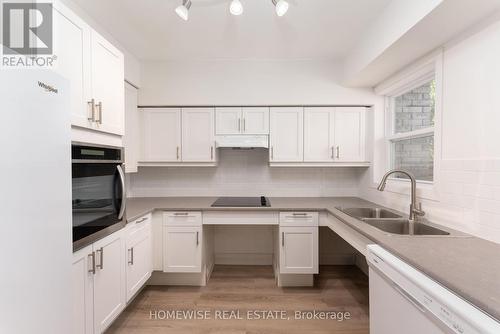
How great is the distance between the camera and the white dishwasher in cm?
76

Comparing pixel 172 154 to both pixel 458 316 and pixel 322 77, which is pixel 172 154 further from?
pixel 458 316

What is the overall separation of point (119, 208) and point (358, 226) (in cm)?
172

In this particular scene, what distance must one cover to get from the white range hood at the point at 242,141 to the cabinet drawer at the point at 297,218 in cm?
79

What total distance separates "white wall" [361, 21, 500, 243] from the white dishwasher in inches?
28.5

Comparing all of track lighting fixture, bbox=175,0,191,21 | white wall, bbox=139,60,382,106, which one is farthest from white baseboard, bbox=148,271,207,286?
track lighting fixture, bbox=175,0,191,21

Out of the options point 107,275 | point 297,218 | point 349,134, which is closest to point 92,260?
point 107,275

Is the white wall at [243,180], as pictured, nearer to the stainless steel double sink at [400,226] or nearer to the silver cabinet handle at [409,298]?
the stainless steel double sink at [400,226]

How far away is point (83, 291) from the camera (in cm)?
144

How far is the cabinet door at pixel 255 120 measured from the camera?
2.83m

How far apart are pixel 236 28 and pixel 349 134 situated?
168cm

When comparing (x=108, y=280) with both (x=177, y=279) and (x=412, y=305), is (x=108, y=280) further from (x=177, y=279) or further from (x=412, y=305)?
(x=412, y=305)

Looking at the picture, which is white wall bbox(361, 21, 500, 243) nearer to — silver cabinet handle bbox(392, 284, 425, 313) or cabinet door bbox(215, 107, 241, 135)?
silver cabinet handle bbox(392, 284, 425, 313)

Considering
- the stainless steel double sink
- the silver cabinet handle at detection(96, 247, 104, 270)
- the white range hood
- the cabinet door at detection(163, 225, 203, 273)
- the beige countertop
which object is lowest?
the cabinet door at detection(163, 225, 203, 273)

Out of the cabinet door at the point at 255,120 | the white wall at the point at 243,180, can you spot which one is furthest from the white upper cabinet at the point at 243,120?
the white wall at the point at 243,180
